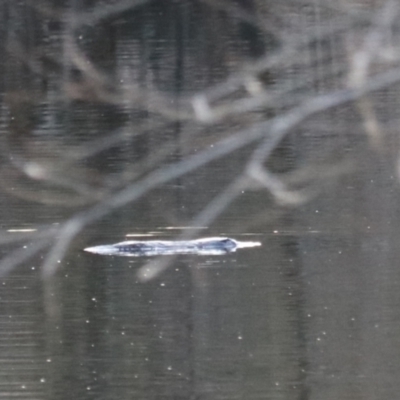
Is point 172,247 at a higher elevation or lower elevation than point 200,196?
lower

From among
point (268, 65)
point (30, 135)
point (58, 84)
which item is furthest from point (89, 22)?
point (268, 65)

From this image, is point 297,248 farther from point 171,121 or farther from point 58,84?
point 58,84

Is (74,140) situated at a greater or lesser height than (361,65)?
lesser
